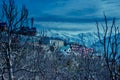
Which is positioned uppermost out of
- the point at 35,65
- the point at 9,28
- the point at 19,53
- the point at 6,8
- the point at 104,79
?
the point at 6,8

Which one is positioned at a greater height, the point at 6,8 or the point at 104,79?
the point at 6,8

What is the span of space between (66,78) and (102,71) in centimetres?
558

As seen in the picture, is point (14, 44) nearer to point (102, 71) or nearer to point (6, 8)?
point (6, 8)

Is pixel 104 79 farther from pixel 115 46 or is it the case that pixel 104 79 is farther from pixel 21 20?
pixel 115 46

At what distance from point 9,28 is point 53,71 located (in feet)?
59.7

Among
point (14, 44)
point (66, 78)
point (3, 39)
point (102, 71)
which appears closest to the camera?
point (3, 39)

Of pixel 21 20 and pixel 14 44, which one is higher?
pixel 21 20

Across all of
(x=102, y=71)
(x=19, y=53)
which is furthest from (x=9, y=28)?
(x=102, y=71)

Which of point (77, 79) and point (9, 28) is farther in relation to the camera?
point (77, 79)

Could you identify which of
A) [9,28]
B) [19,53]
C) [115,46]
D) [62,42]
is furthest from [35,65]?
[62,42]

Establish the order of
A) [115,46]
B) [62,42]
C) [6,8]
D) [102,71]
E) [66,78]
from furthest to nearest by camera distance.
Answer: [62,42]
[102,71]
[66,78]
[6,8]
[115,46]

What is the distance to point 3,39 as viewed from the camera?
19312 millimetres

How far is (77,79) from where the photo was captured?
34594 millimetres

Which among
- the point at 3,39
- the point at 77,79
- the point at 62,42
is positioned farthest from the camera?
the point at 62,42
